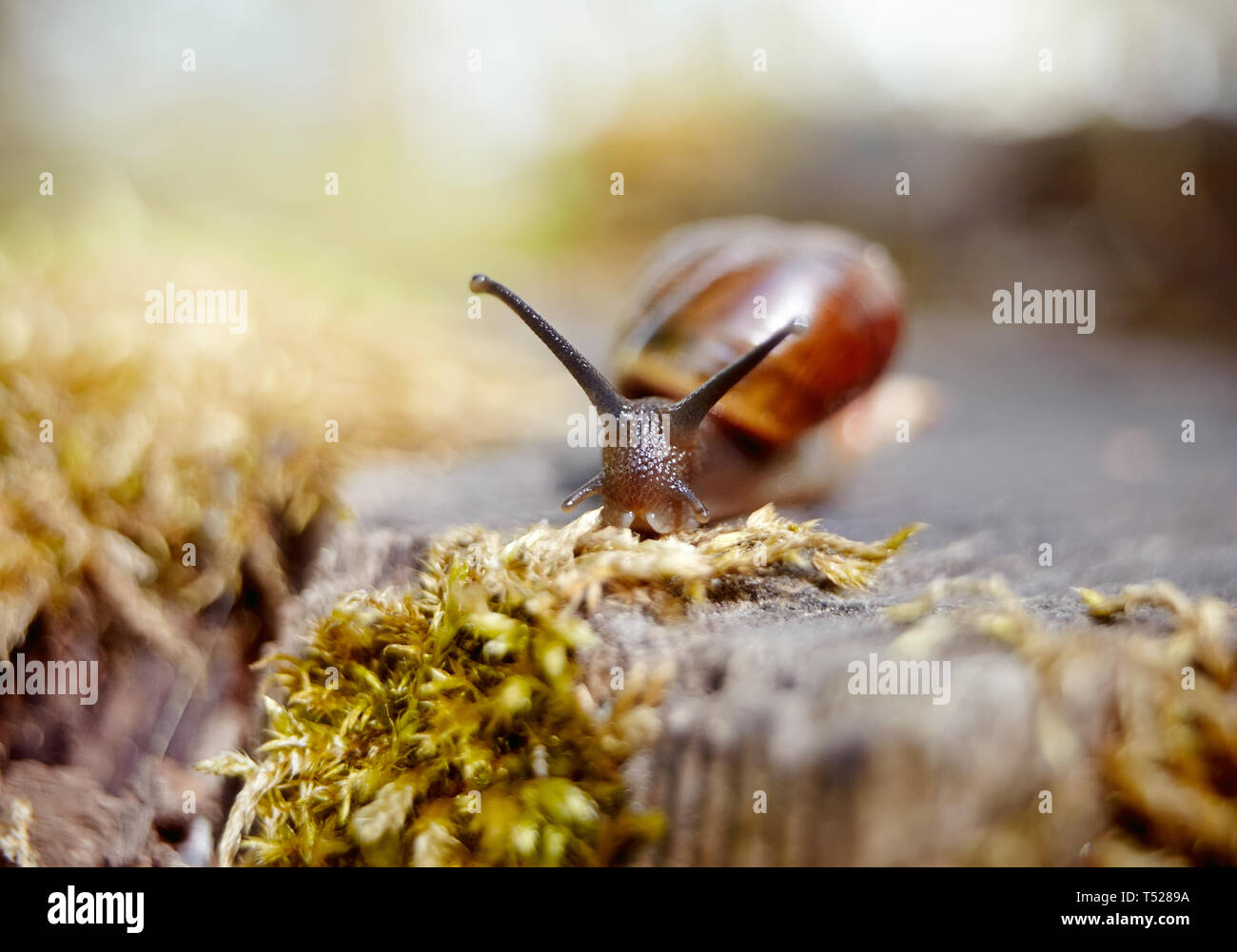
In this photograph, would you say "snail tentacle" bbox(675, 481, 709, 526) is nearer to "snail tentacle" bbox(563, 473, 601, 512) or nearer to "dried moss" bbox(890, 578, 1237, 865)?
"snail tentacle" bbox(563, 473, 601, 512)

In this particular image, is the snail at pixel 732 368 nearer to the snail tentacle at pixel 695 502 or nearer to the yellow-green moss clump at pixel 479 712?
the snail tentacle at pixel 695 502

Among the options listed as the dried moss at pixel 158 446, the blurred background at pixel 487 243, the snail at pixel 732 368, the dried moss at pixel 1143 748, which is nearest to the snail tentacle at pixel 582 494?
the snail at pixel 732 368

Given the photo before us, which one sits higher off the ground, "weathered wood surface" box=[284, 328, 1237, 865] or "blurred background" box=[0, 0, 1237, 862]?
"blurred background" box=[0, 0, 1237, 862]

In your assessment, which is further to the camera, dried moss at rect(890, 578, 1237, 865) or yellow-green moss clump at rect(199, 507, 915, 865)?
yellow-green moss clump at rect(199, 507, 915, 865)

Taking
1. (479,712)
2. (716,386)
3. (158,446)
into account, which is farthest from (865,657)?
(158,446)

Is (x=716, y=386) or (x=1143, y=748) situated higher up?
(x=716, y=386)

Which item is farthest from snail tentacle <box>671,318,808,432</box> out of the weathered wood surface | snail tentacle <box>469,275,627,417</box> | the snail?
the weathered wood surface

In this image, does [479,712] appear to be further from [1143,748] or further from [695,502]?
[1143,748]

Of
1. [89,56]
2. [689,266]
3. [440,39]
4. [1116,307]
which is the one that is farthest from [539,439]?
[89,56]
